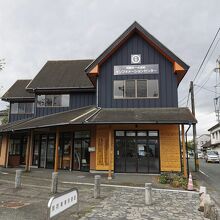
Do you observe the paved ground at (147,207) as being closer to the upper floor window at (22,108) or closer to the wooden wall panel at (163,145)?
the wooden wall panel at (163,145)

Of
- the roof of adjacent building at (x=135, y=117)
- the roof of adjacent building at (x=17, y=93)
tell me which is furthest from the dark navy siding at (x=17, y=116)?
the roof of adjacent building at (x=135, y=117)

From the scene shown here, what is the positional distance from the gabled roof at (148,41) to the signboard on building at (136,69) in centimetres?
108

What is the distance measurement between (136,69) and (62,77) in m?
7.31

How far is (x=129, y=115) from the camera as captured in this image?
13797 mm

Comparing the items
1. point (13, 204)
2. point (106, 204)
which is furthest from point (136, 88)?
point (13, 204)

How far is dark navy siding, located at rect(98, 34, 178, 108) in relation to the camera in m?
15.2

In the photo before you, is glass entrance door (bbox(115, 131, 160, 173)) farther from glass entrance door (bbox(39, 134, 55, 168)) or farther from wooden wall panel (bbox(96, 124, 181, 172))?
glass entrance door (bbox(39, 134, 55, 168))

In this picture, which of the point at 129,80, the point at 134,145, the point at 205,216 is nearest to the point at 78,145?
the point at 134,145

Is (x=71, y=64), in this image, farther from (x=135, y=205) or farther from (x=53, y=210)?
(x=53, y=210)

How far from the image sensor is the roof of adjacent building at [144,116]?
12.4m

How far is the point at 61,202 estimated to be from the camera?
16.5 ft

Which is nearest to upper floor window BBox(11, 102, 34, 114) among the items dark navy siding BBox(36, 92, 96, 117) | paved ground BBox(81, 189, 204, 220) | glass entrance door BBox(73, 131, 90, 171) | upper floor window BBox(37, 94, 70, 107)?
upper floor window BBox(37, 94, 70, 107)

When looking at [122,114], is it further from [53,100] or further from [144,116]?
[53,100]

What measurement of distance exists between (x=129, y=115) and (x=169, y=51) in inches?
203
